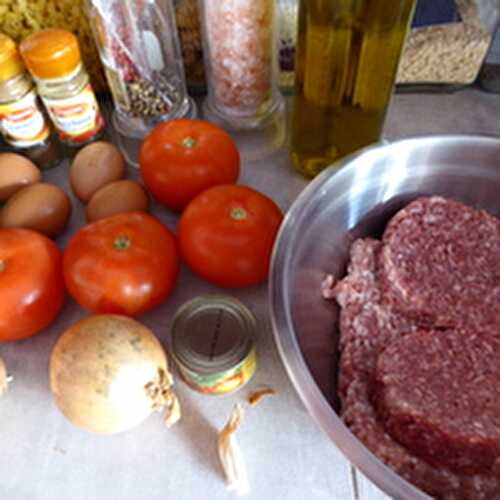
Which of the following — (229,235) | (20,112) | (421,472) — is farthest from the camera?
(20,112)

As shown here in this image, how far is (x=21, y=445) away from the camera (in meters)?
0.59

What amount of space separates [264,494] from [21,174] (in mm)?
560

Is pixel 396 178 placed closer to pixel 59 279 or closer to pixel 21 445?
pixel 59 279

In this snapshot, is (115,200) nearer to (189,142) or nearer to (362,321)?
(189,142)

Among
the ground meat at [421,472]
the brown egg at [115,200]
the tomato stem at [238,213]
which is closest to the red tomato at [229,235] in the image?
the tomato stem at [238,213]

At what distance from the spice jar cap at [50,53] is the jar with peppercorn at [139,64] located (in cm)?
7

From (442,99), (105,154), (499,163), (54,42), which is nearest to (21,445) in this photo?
(105,154)

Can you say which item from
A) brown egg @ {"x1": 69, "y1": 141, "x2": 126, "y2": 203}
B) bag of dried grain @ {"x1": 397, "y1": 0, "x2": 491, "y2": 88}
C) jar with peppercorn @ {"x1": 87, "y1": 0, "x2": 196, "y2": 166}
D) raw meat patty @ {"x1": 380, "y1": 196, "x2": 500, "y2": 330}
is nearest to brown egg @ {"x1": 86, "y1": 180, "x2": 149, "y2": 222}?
brown egg @ {"x1": 69, "y1": 141, "x2": 126, "y2": 203}

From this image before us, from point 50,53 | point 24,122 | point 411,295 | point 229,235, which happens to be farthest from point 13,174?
point 411,295

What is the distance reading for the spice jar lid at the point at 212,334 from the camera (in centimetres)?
58

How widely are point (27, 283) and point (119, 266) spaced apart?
0.38 feet

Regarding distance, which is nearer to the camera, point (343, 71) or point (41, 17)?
point (343, 71)

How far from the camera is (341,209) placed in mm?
670

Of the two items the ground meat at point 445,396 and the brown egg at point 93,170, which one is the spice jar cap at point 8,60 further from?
the ground meat at point 445,396
